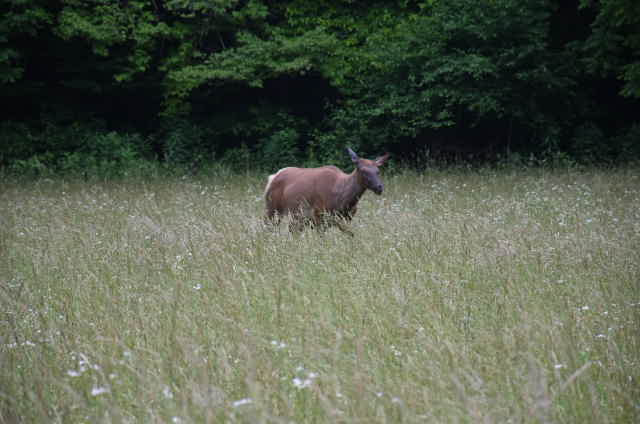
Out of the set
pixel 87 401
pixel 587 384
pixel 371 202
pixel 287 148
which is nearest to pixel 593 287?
pixel 587 384

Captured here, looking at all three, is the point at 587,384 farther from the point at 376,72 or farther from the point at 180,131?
the point at 180,131

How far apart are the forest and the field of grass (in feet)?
25.0

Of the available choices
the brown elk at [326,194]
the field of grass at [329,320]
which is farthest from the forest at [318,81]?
the field of grass at [329,320]

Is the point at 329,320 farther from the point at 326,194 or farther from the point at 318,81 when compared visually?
the point at 318,81

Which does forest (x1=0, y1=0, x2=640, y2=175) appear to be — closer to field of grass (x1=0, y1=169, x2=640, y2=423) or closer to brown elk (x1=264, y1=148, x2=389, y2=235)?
brown elk (x1=264, y1=148, x2=389, y2=235)

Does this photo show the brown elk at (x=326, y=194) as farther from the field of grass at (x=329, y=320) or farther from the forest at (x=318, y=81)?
the forest at (x=318, y=81)

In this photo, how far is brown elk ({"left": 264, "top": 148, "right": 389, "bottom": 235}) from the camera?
22.3 feet

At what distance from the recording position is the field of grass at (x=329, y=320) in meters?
2.51

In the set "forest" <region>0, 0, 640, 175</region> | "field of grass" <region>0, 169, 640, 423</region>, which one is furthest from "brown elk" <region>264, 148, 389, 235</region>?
"forest" <region>0, 0, 640, 175</region>

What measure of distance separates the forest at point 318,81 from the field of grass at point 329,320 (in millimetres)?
7621

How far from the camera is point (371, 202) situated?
375 inches

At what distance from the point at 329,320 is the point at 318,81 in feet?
53.9

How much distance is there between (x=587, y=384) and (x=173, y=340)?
2.22 meters

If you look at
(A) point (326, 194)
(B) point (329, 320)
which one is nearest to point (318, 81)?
(A) point (326, 194)
